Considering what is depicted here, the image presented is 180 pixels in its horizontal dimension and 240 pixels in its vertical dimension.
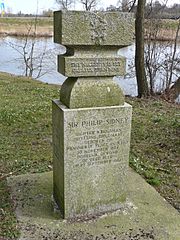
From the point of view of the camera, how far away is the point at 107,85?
3.60 metres

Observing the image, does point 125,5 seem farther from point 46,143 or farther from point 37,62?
point 37,62

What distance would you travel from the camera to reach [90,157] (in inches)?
148

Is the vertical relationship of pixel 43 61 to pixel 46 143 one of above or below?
below

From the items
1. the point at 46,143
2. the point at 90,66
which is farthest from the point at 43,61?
the point at 90,66

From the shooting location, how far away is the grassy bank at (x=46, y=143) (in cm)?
492

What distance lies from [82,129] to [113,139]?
0.41m

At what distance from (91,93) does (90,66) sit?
0.28 m

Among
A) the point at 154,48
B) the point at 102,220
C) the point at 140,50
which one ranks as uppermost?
the point at 140,50

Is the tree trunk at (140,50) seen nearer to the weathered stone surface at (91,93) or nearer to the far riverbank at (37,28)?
the far riverbank at (37,28)

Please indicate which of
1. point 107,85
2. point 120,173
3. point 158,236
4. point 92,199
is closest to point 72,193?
point 92,199

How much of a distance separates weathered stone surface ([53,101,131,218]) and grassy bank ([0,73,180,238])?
751mm

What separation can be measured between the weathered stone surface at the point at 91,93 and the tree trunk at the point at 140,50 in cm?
741

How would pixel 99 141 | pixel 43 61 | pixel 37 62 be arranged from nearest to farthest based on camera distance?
pixel 99 141
pixel 37 62
pixel 43 61

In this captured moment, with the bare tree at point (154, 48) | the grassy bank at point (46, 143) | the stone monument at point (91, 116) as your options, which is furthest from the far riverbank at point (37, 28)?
the stone monument at point (91, 116)
